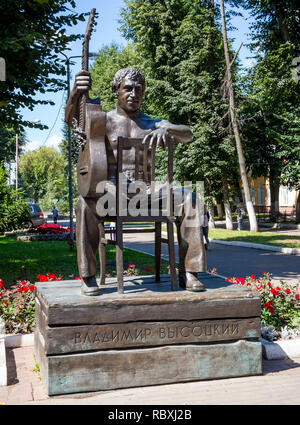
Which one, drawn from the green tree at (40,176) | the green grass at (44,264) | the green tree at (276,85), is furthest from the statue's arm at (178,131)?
the green tree at (40,176)

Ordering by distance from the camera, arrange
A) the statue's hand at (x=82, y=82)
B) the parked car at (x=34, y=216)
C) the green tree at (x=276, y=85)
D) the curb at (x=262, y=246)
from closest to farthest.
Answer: the statue's hand at (x=82, y=82)
the curb at (x=262, y=246)
the green tree at (x=276, y=85)
the parked car at (x=34, y=216)

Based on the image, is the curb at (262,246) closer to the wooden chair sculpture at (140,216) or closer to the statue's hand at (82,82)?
the wooden chair sculpture at (140,216)

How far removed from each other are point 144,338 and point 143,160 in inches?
66.2

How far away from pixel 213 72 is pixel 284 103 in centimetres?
407

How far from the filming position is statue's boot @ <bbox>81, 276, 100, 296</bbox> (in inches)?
150

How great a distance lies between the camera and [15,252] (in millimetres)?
12961

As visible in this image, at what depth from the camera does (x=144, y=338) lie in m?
3.68

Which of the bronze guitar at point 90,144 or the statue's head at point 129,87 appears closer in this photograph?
the bronze guitar at point 90,144

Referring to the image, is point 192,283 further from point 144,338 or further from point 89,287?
point 89,287

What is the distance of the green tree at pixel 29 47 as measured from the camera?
8.25 m

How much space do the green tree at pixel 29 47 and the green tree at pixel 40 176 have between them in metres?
52.7

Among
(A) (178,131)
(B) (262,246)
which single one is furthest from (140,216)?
(B) (262,246)

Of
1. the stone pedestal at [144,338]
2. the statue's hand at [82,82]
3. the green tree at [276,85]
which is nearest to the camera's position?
the stone pedestal at [144,338]

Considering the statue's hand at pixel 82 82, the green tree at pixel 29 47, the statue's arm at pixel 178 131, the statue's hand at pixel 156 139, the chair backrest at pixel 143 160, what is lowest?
the chair backrest at pixel 143 160
